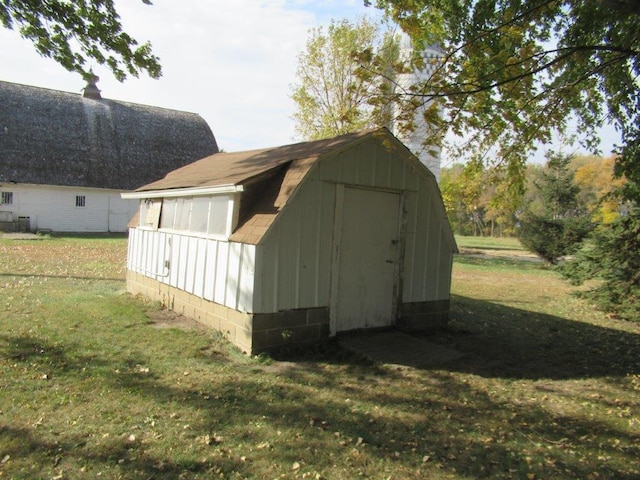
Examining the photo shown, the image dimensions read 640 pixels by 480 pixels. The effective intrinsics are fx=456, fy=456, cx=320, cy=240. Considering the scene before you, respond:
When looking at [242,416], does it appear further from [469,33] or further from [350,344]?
[469,33]

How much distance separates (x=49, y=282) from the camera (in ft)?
38.8

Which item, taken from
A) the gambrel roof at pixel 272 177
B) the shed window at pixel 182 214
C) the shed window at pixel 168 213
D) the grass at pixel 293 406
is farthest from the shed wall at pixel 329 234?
the shed window at pixel 168 213

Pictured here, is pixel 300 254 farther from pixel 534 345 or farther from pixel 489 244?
pixel 489 244

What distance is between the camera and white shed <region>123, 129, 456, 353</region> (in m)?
6.97

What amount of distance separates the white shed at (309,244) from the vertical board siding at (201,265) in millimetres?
23

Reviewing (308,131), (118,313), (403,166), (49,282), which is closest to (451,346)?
(403,166)

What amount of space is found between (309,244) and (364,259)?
1.26 meters

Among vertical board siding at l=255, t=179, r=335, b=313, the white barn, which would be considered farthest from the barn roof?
vertical board siding at l=255, t=179, r=335, b=313

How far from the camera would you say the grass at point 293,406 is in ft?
13.3

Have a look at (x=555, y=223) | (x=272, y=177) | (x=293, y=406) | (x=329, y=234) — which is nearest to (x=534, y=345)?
(x=329, y=234)

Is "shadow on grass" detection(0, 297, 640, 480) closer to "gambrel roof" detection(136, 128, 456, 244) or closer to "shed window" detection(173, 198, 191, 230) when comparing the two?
"gambrel roof" detection(136, 128, 456, 244)

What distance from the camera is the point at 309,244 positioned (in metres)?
7.30

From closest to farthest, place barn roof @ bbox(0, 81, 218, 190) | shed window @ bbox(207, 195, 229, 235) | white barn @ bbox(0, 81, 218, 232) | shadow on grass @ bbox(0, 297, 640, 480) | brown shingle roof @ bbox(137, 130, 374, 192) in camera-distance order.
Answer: shadow on grass @ bbox(0, 297, 640, 480) < brown shingle roof @ bbox(137, 130, 374, 192) < shed window @ bbox(207, 195, 229, 235) < white barn @ bbox(0, 81, 218, 232) < barn roof @ bbox(0, 81, 218, 190)

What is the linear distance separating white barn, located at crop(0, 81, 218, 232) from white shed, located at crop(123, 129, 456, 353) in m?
23.1
